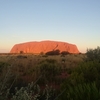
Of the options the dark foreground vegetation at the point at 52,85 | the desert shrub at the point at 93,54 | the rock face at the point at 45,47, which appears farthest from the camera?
the rock face at the point at 45,47

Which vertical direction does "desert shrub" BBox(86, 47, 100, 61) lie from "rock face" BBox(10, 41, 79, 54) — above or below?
below

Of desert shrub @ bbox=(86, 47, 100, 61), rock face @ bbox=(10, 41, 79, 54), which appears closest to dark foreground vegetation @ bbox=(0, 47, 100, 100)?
desert shrub @ bbox=(86, 47, 100, 61)

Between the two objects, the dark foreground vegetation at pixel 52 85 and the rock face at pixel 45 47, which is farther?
the rock face at pixel 45 47

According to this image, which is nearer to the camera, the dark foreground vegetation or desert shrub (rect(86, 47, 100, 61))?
the dark foreground vegetation

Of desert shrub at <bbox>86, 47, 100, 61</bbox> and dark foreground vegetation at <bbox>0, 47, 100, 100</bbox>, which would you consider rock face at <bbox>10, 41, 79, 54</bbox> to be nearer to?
desert shrub at <bbox>86, 47, 100, 61</bbox>

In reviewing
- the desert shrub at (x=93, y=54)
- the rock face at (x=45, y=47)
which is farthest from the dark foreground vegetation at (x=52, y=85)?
the rock face at (x=45, y=47)

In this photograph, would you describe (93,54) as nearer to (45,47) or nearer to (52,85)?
(52,85)

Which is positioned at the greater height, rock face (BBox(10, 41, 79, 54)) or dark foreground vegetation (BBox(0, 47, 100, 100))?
rock face (BBox(10, 41, 79, 54))

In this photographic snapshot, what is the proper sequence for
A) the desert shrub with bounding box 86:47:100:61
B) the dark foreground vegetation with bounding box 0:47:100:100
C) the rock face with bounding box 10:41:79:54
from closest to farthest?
the dark foreground vegetation with bounding box 0:47:100:100, the desert shrub with bounding box 86:47:100:61, the rock face with bounding box 10:41:79:54

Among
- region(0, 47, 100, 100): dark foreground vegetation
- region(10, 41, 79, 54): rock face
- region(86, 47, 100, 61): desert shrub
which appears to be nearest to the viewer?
region(0, 47, 100, 100): dark foreground vegetation

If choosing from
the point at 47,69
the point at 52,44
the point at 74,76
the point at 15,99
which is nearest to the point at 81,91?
the point at 15,99

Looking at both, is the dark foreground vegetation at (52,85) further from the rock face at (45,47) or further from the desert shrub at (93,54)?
the rock face at (45,47)

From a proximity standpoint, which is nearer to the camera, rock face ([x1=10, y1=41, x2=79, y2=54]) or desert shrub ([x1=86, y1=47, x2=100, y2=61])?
desert shrub ([x1=86, y1=47, x2=100, y2=61])

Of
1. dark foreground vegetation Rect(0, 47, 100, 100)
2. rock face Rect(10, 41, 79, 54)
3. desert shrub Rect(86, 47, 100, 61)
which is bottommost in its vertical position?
dark foreground vegetation Rect(0, 47, 100, 100)
